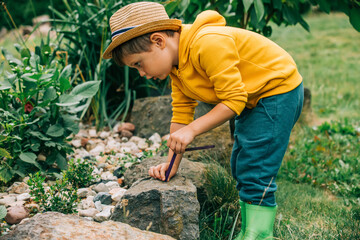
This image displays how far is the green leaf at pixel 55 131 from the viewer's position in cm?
238

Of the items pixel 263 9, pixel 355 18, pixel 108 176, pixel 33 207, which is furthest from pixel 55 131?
pixel 355 18

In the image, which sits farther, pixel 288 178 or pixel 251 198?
pixel 288 178

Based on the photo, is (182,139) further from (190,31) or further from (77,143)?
(77,143)

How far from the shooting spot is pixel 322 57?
655 cm

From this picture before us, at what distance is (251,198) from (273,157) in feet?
0.77

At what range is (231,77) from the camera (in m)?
1.61

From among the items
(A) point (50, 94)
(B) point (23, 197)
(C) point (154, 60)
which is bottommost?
(B) point (23, 197)

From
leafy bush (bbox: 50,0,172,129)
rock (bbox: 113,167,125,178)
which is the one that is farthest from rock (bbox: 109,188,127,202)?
leafy bush (bbox: 50,0,172,129)

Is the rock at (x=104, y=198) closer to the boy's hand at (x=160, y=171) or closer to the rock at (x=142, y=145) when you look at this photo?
the boy's hand at (x=160, y=171)

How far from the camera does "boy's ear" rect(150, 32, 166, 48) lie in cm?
170

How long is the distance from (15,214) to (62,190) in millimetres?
273

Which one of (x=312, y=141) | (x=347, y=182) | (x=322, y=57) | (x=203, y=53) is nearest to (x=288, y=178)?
(x=347, y=182)

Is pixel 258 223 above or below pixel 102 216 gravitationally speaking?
below

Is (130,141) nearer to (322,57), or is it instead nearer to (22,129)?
(22,129)
